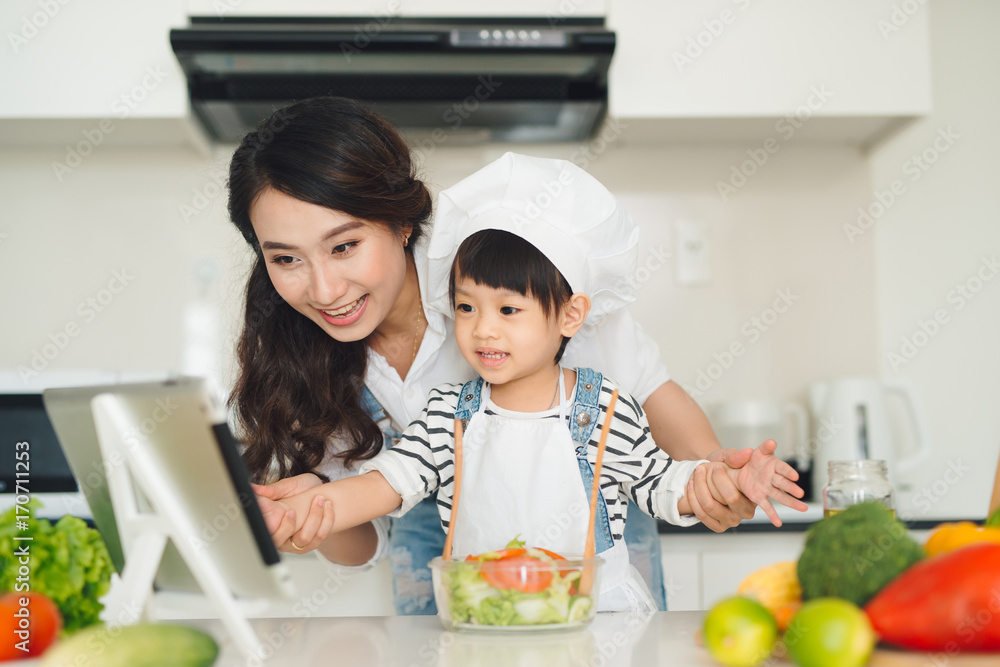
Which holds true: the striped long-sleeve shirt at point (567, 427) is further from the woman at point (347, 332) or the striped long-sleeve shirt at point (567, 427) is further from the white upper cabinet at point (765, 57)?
the white upper cabinet at point (765, 57)

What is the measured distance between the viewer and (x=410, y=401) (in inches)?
48.3

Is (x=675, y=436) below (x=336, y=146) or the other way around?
below

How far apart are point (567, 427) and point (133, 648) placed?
0.64 meters

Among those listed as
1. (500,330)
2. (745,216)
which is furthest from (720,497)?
(745,216)

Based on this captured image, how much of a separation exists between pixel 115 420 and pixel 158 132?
1.55m

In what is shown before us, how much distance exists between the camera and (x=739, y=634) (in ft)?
1.78

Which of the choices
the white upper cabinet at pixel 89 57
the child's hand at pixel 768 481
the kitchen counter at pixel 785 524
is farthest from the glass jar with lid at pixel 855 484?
the white upper cabinet at pixel 89 57

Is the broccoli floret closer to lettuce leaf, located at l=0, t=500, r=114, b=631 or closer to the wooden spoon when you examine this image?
the wooden spoon

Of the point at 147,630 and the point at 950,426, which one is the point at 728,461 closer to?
the point at 147,630

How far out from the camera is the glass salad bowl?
657mm

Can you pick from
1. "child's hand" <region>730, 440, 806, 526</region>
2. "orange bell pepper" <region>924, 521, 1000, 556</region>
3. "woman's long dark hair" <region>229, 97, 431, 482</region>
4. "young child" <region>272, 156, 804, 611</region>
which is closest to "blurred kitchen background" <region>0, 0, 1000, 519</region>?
"woman's long dark hair" <region>229, 97, 431, 482</region>

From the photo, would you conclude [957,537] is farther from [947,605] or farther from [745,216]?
[745,216]

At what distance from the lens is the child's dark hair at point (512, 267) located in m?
1.00

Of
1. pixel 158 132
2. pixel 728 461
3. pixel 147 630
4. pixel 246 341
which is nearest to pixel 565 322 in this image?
pixel 728 461
